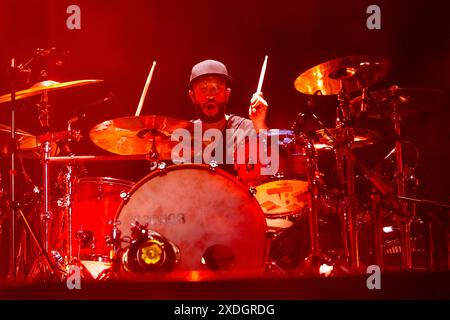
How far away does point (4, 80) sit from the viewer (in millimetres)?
5336

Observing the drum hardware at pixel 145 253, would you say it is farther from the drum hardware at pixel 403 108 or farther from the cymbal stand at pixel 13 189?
the drum hardware at pixel 403 108

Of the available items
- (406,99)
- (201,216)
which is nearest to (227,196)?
(201,216)

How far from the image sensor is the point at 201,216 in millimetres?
3438

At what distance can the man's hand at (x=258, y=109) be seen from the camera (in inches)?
162

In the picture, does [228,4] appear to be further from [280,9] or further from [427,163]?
[427,163]

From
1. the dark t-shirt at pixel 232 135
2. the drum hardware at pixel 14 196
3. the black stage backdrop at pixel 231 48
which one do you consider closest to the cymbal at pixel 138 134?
the dark t-shirt at pixel 232 135

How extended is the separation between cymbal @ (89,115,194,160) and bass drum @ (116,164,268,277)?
13.9 inches

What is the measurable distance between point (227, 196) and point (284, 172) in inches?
20.9

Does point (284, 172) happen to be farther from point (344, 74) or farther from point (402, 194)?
point (402, 194)

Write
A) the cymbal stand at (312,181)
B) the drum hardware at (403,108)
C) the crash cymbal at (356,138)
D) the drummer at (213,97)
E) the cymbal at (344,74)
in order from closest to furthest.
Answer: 1. the cymbal stand at (312,181)
2. the cymbal at (344,74)
3. the crash cymbal at (356,138)
4. the drum hardware at (403,108)
5. the drummer at (213,97)

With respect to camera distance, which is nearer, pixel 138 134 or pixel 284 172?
pixel 284 172

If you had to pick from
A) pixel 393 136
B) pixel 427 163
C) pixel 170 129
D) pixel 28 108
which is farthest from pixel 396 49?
pixel 28 108

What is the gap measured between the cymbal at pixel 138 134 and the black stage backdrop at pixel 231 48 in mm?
1231
